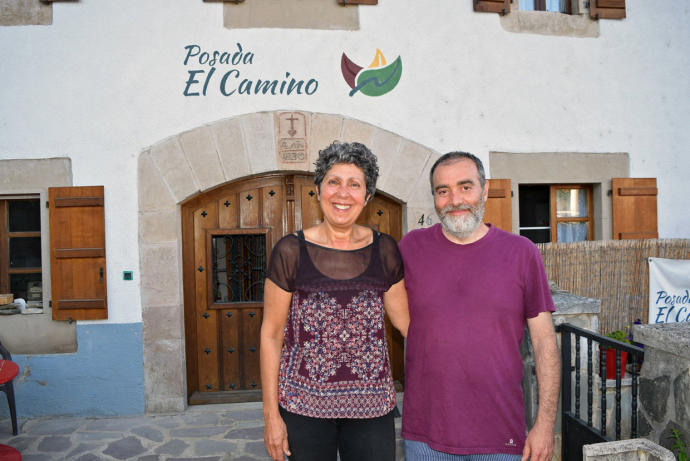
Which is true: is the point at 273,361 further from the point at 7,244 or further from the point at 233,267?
the point at 7,244

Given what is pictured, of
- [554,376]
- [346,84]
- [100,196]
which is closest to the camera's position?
[554,376]

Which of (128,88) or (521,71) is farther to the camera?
(521,71)

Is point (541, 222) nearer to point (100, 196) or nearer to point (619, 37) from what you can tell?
point (619, 37)

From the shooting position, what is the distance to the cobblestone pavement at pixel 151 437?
3.46 metres

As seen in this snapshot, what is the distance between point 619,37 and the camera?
4.86 metres

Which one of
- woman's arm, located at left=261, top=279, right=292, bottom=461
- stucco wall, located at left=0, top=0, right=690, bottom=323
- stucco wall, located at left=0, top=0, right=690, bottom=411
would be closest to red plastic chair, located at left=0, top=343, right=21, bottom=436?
stucco wall, located at left=0, top=0, right=690, bottom=411

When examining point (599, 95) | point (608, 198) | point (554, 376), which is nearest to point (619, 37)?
point (599, 95)

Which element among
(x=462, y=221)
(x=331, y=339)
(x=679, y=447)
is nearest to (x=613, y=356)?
(x=679, y=447)

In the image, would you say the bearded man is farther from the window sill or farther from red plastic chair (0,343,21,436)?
the window sill

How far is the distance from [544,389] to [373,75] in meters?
3.43

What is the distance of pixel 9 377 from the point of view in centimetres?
330

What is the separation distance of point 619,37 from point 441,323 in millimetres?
4623

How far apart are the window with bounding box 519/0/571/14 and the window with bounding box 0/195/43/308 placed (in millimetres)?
5321

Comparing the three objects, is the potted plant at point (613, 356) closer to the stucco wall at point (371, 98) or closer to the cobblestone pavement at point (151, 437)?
the stucco wall at point (371, 98)
